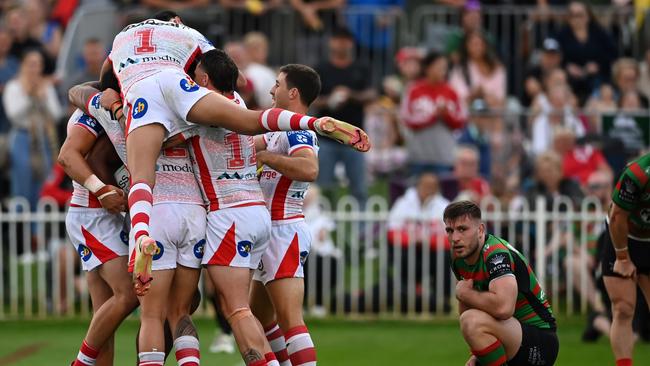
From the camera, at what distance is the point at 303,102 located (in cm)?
1009

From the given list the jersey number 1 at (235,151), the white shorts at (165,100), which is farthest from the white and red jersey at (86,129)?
the jersey number 1 at (235,151)

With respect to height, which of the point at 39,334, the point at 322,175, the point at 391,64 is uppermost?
the point at 391,64

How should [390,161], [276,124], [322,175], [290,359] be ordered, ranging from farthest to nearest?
[390,161]
[322,175]
[290,359]
[276,124]

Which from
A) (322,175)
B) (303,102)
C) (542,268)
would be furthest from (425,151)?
(303,102)

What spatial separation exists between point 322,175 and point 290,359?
7.94 metres

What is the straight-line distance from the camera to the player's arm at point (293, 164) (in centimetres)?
977

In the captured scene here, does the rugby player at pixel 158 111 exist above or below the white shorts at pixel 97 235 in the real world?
above

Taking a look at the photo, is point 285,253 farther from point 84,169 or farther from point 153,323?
point 84,169

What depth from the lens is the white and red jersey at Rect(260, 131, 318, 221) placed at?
10062 mm

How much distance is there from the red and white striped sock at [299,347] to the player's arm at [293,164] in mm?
1065

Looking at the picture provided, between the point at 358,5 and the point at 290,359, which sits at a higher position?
the point at 358,5

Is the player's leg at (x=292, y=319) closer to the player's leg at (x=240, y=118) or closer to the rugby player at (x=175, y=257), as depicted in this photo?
the rugby player at (x=175, y=257)

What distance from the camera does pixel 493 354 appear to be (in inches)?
392

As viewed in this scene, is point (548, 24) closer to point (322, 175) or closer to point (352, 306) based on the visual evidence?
point (322, 175)
